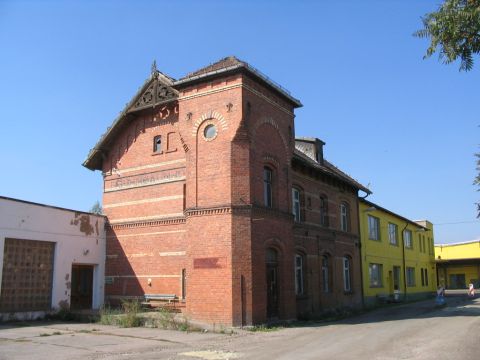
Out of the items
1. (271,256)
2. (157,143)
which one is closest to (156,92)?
(157,143)

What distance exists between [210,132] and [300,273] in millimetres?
8488

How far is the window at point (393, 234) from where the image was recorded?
37.0m

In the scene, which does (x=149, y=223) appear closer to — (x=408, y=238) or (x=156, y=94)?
(x=156, y=94)

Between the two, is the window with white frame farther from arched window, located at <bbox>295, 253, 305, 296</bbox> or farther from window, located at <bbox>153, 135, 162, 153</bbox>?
window, located at <bbox>153, 135, 162, 153</bbox>

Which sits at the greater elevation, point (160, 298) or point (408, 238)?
point (408, 238)

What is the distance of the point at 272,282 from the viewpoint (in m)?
19.4

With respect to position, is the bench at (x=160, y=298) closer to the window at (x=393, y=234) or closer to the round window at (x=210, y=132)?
the round window at (x=210, y=132)

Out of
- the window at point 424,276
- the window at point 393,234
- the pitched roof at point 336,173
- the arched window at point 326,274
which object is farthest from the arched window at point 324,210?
the window at point 424,276

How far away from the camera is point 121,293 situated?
22.7m

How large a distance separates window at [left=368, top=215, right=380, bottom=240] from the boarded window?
794 inches

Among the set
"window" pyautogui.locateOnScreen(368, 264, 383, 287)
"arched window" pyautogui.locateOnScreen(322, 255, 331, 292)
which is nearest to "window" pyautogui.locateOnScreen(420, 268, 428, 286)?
"window" pyautogui.locateOnScreen(368, 264, 383, 287)

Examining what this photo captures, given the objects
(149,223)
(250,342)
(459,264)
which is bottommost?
(250,342)

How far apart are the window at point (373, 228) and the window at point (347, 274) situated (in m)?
4.45

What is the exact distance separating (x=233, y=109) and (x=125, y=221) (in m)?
8.22
